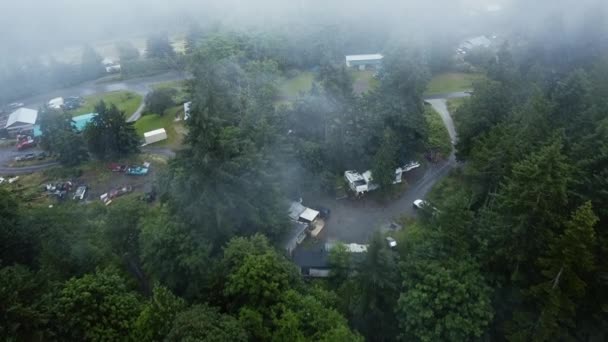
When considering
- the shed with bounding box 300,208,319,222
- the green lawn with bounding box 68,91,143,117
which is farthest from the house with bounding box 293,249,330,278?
the green lawn with bounding box 68,91,143,117

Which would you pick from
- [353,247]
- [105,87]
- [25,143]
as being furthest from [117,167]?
[105,87]

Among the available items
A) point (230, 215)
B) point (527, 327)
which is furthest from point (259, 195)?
point (527, 327)

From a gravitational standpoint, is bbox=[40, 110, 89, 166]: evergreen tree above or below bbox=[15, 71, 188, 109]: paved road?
below

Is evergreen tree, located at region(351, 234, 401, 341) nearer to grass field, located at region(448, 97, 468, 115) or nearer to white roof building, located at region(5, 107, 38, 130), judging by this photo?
grass field, located at region(448, 97, 468, 115)

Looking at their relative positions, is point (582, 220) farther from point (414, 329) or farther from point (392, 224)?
point (392, 224)

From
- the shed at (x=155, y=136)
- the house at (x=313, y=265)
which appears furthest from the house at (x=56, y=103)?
the house at (x=313, y=265)

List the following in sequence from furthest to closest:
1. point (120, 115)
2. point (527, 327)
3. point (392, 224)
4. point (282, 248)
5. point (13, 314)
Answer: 1. point (120, 115)
2. point (392, 224)
3. point (282, 248)
4. point (527, 327)
5. point (13, 314)
